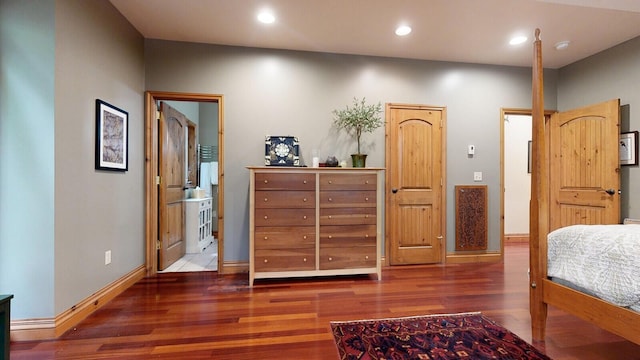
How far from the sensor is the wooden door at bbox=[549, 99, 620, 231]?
3.20 meters

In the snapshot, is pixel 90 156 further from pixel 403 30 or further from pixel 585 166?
pixel 585 166

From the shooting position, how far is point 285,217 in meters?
2.88

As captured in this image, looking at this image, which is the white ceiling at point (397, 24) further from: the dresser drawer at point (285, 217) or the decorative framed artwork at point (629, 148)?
the dresser drawer at point (285, 217)

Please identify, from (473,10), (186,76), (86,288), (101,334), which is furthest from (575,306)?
(186,76)

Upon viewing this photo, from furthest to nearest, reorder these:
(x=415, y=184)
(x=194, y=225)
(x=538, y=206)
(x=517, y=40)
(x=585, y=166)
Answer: (x=194, y=225) < (x=415, y=184) < (x=585, y=166) < (x=517, y=40) < (x=538, y=206)

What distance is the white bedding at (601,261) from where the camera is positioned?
1.41 meters

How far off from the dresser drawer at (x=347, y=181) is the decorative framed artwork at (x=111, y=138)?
76.3 inches

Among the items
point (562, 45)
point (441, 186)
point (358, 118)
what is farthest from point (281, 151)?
point (562, 45)

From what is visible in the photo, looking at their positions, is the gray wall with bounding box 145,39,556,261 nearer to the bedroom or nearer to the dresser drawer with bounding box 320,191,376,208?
the bedroom

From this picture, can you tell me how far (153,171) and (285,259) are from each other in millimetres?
1830

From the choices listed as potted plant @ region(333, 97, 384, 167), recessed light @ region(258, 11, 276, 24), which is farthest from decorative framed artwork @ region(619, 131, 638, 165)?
recessed light @ region(258, 11, 276, 24)

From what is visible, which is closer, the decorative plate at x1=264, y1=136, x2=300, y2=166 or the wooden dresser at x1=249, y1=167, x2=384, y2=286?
the wooden dresser at x1=249, y1=167, x2=384, y2=286

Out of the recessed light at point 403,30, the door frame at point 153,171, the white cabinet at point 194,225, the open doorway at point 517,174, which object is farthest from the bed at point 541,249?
the white cabinet at point 194,225

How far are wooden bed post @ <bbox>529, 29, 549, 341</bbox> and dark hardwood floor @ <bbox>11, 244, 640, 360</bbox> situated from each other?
21 centimetres
